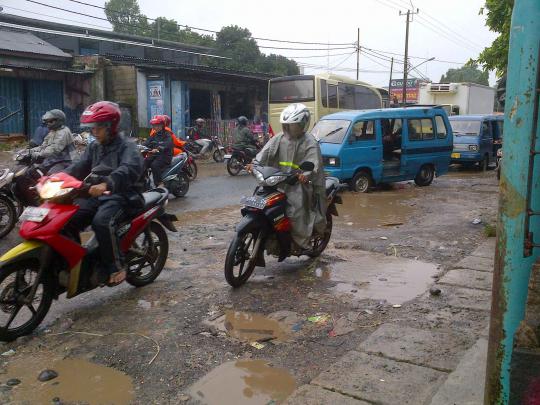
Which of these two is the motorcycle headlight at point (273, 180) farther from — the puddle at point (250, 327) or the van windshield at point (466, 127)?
the van windshield at point (466, 127)

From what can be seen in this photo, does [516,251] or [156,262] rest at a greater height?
[516,251]

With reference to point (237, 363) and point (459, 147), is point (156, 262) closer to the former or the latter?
point (237, 363)

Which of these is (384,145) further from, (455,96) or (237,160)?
(455,96)

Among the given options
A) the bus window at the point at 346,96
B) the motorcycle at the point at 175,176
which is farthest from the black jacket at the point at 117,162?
the bus window at the point at 346,96

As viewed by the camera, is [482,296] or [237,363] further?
[482,296]

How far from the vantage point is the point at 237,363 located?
12.0 ft

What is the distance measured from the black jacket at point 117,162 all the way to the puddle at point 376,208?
15.1ft

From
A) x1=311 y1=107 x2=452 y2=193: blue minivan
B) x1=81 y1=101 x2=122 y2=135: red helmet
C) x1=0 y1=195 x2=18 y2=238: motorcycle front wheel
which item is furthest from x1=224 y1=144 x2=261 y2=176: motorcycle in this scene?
x1=81 y1=101 x2=122 y2=135: red helmet

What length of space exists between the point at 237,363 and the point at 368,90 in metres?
20.2

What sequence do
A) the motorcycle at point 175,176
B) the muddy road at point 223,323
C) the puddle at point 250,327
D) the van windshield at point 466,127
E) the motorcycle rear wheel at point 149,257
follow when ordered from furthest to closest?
the van windshield at point 466,127 → the motorcycle at point 175,176 → the motorcycle rear wheel at point 149,257 → the puddle at point 250,327 → the muddy road at point 223,323

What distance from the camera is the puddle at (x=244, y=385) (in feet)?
10.6

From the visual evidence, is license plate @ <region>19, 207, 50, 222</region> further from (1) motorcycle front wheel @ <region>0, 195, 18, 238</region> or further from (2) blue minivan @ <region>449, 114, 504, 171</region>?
(2) blue minivan @ <region>449, 114, 504, 171</region>

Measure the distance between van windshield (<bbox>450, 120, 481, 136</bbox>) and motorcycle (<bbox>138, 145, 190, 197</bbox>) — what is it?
10725 millimetres

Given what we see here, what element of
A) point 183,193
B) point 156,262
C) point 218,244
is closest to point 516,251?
point 156,262
